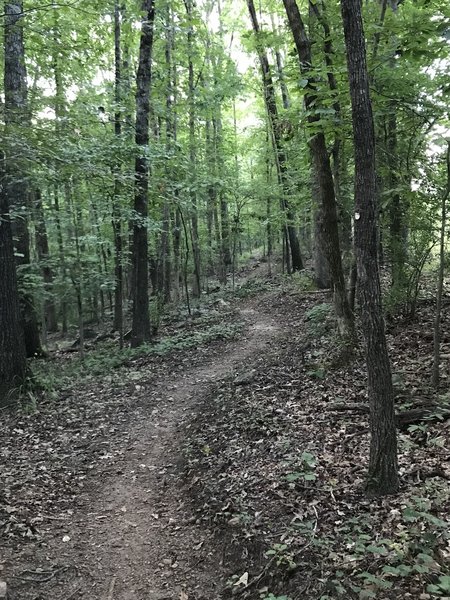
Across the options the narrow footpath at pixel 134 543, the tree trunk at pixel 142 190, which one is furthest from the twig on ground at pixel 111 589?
the tree trunk at pixel 142 190

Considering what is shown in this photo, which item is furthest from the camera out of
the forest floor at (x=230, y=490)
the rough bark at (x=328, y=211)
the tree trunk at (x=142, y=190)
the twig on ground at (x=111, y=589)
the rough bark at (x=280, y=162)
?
the rough bark at (x=280, y=162)

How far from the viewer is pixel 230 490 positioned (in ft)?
16.6

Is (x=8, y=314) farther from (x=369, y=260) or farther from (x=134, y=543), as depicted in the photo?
(x=369, y=260)

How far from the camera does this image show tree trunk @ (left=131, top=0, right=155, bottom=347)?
1162 centimetres

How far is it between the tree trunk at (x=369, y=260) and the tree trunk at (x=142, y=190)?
317 inches

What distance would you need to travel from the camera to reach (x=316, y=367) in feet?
25.9

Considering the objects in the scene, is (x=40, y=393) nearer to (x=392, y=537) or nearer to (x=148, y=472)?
(x=148, y=472)

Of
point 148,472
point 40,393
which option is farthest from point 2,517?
point 40,393

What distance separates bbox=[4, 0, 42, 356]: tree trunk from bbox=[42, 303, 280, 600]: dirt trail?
4.92 m

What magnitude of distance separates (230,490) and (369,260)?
3.05 m

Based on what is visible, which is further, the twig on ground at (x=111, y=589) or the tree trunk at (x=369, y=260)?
the twig on ground at (x=111, y=589)

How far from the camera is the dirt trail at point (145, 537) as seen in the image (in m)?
4.08

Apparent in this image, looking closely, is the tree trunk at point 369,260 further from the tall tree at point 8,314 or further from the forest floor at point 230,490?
the tall tree at point 8,314

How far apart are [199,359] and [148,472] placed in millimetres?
5120
